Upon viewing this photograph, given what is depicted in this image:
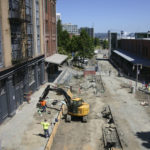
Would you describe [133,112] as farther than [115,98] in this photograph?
No

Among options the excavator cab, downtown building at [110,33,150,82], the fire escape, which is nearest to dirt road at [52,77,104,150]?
the excavator cab

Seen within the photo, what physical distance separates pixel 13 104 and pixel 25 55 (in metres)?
6.85

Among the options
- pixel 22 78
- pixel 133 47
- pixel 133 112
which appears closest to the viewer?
pixel 133 112

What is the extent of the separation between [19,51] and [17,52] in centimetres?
49

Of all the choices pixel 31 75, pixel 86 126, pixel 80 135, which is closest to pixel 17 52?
pixel 31 75

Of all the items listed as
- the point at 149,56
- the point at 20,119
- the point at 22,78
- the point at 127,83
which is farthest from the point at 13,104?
the point at 149,56

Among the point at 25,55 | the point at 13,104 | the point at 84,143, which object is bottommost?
the point at 84,143

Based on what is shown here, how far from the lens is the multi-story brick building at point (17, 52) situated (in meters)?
18.4

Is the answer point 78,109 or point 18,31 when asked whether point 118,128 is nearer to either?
point 78,109

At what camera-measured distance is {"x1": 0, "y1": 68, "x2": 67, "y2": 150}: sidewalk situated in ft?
47.2

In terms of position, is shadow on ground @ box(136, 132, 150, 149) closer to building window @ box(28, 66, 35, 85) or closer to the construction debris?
the construction debris

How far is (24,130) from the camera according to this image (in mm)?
16812

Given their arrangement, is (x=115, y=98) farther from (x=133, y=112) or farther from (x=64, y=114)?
(x=64, y=114)

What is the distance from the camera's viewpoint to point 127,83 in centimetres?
3669
